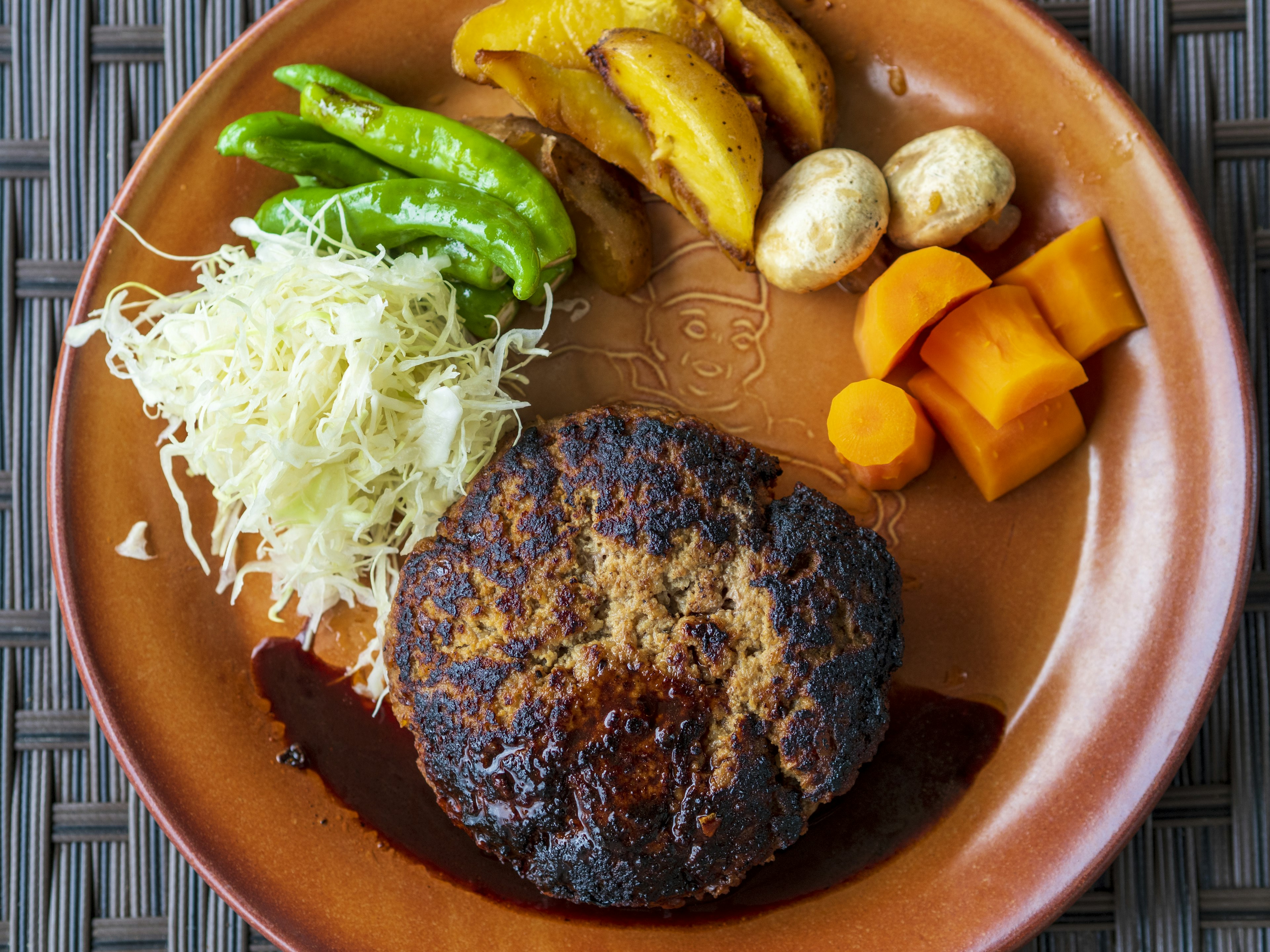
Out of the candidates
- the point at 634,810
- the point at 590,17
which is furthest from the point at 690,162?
the point at 634,810

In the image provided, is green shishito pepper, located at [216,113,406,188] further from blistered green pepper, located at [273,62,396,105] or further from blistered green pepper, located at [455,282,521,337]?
blistered green pepper, located at [455,282,521,337]

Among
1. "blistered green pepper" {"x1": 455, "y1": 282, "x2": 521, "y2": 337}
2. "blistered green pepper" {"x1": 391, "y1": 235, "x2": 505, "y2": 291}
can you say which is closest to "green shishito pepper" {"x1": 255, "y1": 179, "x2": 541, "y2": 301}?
"blistered green pepper" {"x1": 391, "y1": 235, "x2": 505, "y2": 291}

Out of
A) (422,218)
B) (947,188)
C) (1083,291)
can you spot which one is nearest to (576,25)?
(422,218)

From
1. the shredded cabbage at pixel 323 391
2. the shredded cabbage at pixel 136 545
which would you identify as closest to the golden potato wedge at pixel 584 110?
the shredded cabbage at pixel 323 391

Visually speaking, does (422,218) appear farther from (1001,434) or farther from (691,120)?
(1001,434)

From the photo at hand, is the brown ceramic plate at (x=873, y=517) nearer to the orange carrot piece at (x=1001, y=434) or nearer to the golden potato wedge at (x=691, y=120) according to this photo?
the orange carrot piece at (x=1001, y=434)

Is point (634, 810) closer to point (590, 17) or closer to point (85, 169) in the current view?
point (590, 17)
